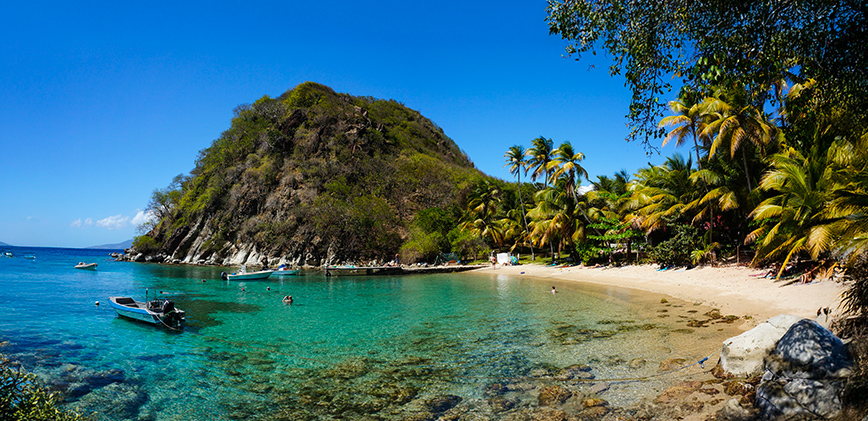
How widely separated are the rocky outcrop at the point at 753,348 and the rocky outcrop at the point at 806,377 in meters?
0.92

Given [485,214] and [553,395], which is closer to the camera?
[553,395]

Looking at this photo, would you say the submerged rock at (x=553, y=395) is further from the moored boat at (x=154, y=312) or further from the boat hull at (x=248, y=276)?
the boat hull at (x=248, y=276)

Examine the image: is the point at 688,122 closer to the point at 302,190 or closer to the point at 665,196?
the point at 665,196

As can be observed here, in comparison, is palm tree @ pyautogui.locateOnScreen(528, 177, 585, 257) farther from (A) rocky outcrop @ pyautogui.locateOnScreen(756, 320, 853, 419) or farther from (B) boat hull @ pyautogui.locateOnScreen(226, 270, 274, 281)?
(A) rocky outcrop @ pyautogui.locateOnScreen(756, 320, 853, 419)

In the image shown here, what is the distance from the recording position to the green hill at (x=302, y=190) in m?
59.8

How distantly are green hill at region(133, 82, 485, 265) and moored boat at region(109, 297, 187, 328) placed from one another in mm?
40982

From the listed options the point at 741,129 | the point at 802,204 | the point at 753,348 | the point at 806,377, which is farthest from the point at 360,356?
the point at 741,129

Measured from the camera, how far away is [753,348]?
6984 millimetres

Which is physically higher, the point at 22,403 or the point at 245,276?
the point at 22,403

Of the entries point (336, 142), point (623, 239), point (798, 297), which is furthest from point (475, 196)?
point (798, 297)

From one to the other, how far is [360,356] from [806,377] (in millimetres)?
9317

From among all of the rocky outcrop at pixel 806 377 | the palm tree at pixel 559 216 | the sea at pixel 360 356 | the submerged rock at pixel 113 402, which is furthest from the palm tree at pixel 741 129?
the submerged rock at pixel 113 402

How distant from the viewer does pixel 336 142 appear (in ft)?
250

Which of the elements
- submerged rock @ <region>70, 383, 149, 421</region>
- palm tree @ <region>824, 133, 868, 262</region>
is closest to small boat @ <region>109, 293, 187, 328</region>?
submerged rock @ <region>70, 383, 149, 421</region>
